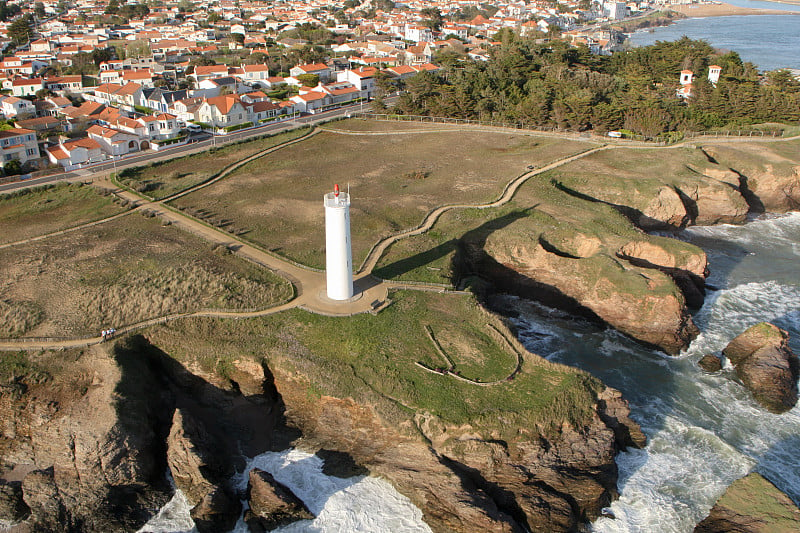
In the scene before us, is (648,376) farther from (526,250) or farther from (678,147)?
(678,147)

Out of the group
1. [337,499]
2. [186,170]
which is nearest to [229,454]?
[337,499]

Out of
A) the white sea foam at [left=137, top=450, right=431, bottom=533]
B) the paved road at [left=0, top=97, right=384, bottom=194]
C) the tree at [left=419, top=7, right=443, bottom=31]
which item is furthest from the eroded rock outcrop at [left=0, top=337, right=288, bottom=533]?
the tree at [left=419, top=7, right=443, bottom=31]

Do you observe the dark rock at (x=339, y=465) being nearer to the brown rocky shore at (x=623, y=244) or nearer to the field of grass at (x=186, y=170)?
the brown rocky shore at (x=623, y=244)

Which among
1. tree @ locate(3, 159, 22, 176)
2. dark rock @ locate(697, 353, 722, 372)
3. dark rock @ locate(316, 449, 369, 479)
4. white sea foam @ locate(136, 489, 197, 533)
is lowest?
white sea foam @ locate(136, 489, 197, 533)

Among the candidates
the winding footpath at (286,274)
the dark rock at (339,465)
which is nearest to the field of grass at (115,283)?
the winding footpath at (286,274)

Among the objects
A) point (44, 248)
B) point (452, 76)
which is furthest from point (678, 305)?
point (452, 76)

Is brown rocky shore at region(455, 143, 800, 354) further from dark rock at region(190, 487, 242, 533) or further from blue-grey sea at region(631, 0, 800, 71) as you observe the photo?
blue-grey sea at region(631, 0, 800, 71)

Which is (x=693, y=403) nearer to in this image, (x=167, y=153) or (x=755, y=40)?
(x=167, y=153)
